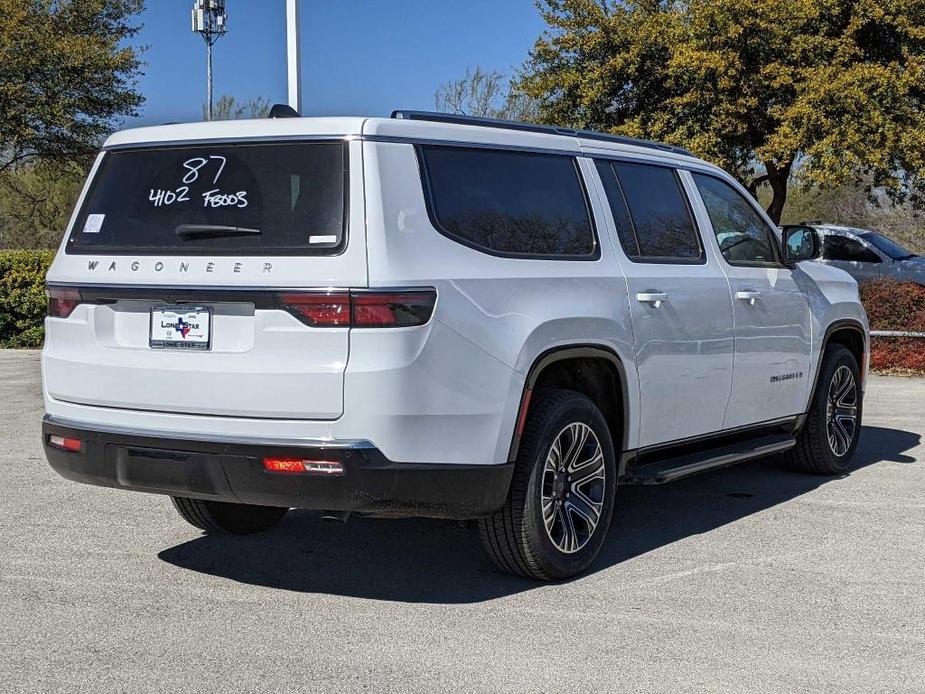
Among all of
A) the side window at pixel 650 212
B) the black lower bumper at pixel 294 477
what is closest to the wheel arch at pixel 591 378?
the black lower bumper at pixel 294 477

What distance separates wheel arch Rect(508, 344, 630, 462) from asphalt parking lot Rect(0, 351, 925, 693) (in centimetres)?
68

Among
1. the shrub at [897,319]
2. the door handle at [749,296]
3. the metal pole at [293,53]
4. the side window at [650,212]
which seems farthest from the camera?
the shrub at [897,319]

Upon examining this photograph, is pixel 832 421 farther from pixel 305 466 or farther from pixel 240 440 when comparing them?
pixel 240 440

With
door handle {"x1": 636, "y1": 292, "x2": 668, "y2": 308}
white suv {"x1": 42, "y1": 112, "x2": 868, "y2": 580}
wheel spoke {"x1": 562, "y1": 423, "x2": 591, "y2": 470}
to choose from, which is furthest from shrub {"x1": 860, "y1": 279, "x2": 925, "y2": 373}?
wheel spoke {"x1": 562, "y1": 423, "x2": 591, "y2": 470}

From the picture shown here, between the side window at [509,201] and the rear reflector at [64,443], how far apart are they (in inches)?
69.5

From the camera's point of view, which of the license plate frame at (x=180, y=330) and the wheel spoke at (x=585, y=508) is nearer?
the license plate frame at (x=180, y=330)

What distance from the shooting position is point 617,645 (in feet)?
14.9

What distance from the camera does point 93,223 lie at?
5.24m

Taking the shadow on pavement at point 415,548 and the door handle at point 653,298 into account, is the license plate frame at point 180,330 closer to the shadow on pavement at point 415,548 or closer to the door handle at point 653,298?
the shadow on pavement at point 415,548

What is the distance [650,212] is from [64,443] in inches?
120

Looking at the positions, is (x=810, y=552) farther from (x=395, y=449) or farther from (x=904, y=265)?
(x=904, y=265)

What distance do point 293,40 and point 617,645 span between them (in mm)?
10385

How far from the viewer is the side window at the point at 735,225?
6770 mm

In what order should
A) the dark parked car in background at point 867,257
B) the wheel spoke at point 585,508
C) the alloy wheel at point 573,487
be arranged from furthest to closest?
the dark parked car in background at point 867,257
the wheel spoke at point 585,508
the alloy wheel at point 573,487
